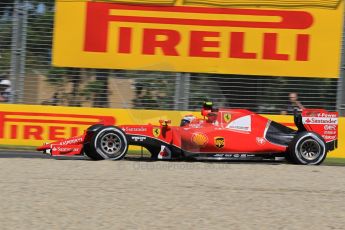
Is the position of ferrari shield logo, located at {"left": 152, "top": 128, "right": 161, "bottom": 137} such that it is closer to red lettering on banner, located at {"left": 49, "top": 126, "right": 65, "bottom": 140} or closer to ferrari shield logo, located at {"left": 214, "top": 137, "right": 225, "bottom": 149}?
ferrari shield logo, located at {"left": 214, "top": 137, "right": 225, "bottom": 149}

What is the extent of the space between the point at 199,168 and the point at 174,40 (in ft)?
15.2

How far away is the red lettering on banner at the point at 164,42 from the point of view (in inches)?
501

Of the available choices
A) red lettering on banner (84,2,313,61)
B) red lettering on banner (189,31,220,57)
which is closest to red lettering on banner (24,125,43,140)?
red lettering on banner (84,2,313,61)

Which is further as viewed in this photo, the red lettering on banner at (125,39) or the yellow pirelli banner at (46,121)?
the red lettering on banner at (125,39)

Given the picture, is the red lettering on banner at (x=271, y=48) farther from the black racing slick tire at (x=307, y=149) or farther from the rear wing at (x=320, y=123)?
the black racing slick tire at (x=307, y=149)

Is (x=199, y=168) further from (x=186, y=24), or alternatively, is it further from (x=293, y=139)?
(x=186, y=24)

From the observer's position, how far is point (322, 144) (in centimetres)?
981

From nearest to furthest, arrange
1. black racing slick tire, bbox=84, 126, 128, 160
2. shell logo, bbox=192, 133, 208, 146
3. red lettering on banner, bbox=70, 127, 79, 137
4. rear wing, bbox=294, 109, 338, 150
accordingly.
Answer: black racing slick tire, bbox=84, 126, 128, 160 → shell logo, bbox=192, 133, 208, 146 → rear wing, bbox=294, 109, 338, 150 → red lettering on banner, bbox=70, 127, 79, 137

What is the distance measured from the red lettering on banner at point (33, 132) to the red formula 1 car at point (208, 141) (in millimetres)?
2811

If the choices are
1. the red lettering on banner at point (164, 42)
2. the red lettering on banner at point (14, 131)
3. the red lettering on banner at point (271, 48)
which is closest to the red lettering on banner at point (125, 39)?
the red lettering on banner at point (164, 42)

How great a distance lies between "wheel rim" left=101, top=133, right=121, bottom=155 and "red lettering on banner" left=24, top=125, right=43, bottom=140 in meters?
3.27

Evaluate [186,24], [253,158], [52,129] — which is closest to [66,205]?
[253,158]

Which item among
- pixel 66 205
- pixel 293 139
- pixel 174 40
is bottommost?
pixel 66 205

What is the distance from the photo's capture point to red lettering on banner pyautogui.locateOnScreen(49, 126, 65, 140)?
12258 millimetres
